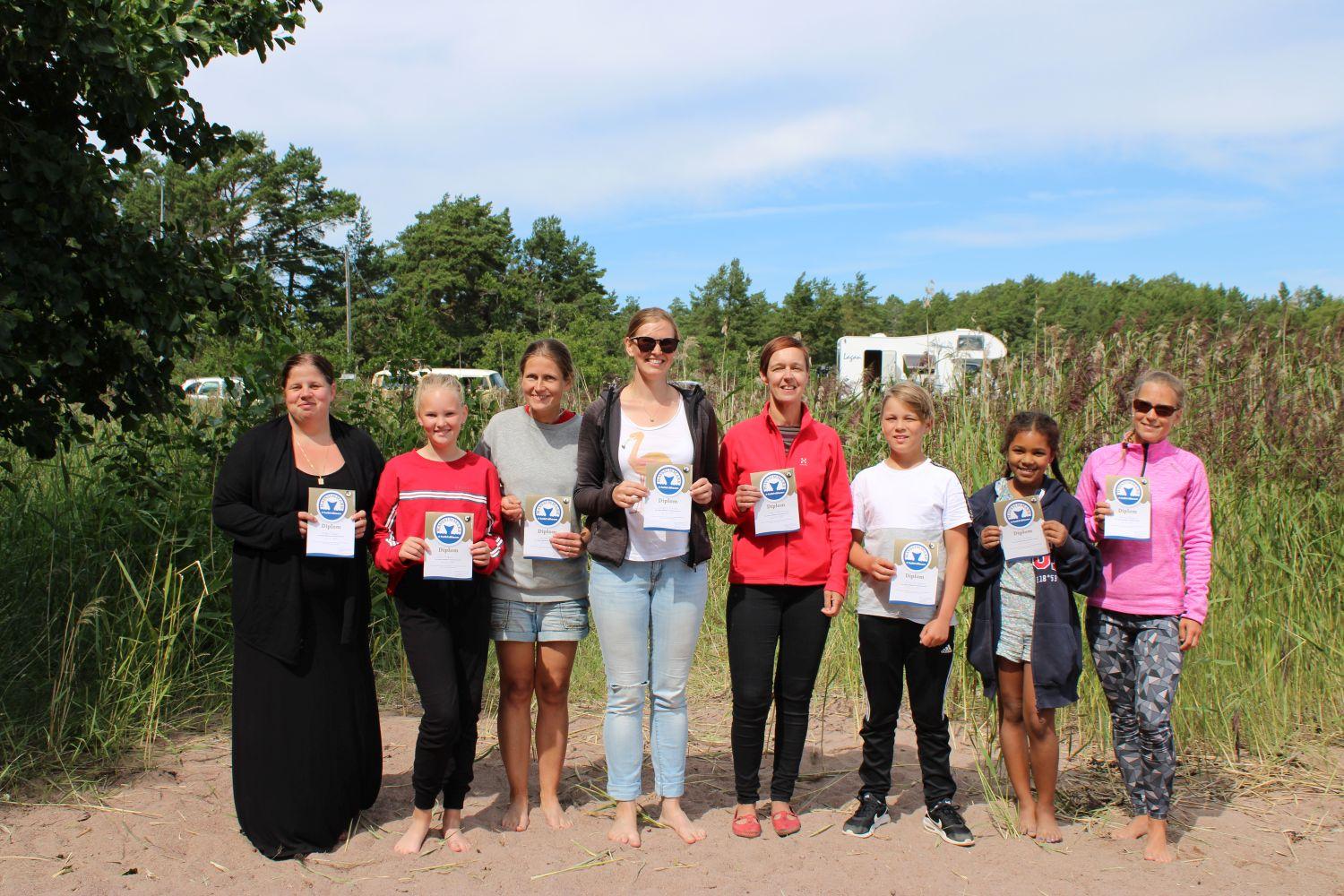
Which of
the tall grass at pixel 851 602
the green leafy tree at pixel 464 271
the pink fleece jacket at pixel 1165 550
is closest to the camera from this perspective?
the pink fleece jacket at pixel 1165 550

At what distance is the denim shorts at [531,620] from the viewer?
3820 mm

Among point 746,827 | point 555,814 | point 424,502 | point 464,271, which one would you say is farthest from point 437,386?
point 464,271

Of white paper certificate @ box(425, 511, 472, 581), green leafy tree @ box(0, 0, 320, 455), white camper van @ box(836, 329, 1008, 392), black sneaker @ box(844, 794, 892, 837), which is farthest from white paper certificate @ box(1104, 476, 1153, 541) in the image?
green leafy tree @ box(0, 0, 320, 455)

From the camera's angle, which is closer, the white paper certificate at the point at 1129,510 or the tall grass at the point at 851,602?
the white paper certificate at the point at 1129,510

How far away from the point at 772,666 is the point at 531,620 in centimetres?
100

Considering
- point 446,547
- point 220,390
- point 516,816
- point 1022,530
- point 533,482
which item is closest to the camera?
point 446,547

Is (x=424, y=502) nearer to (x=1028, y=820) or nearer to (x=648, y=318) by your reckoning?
(x=648, y=318)

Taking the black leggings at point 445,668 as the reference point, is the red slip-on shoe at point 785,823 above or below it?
below

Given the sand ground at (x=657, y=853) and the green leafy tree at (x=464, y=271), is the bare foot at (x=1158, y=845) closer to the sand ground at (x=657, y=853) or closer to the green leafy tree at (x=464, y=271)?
the sand ground at (x=657, y=853)

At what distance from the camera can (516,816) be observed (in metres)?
3.94

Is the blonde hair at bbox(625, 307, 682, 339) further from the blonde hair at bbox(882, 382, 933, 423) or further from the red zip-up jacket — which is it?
the blonde hair at bbox(882, 382, 933, 423)

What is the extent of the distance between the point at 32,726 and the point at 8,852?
87 centimetres

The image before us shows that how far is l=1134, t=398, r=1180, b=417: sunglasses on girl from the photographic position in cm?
373

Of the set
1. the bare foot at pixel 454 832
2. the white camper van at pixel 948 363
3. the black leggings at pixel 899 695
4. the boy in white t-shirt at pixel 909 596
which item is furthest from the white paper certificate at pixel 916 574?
the white camper van at pixel 948 363
